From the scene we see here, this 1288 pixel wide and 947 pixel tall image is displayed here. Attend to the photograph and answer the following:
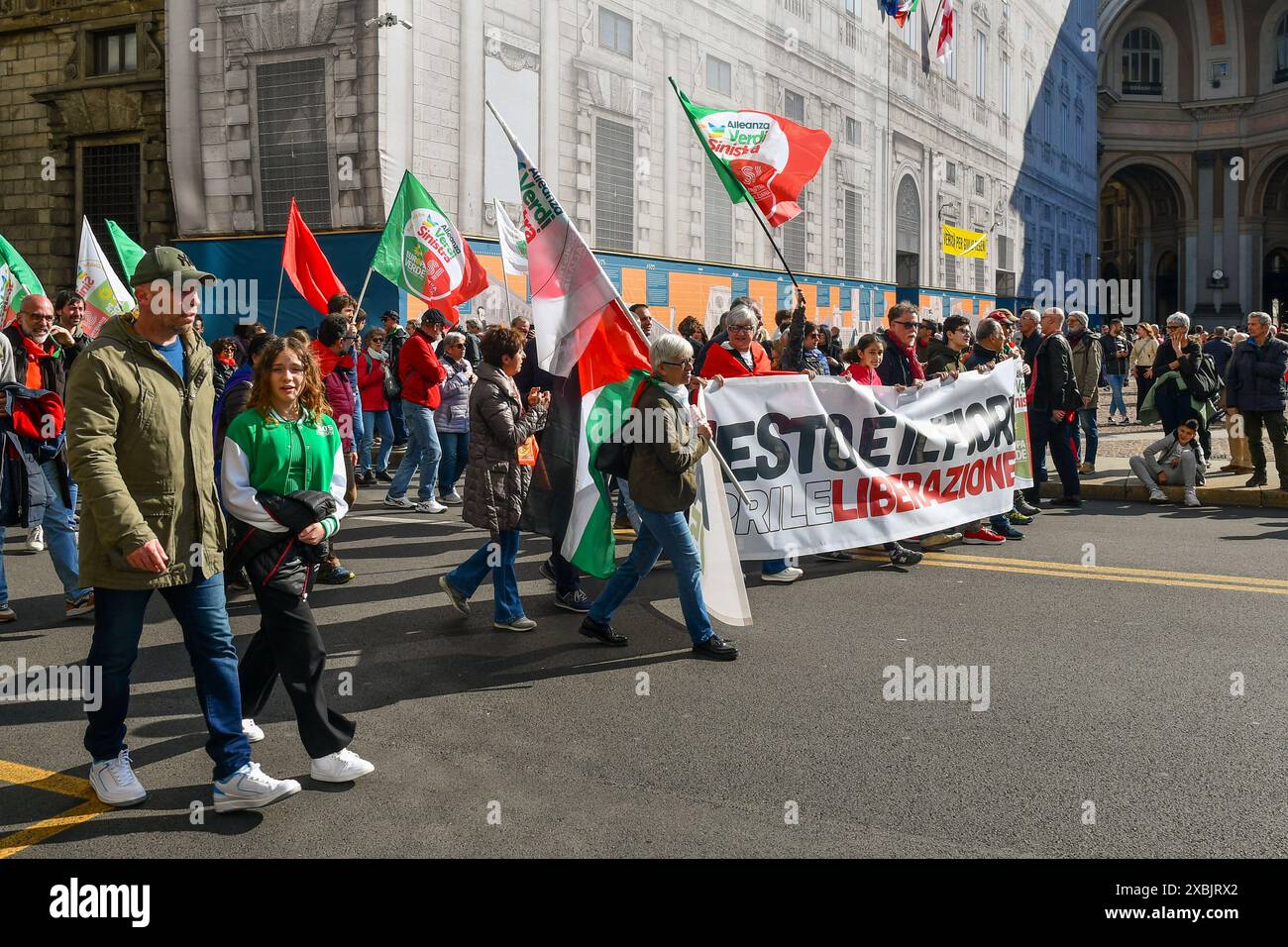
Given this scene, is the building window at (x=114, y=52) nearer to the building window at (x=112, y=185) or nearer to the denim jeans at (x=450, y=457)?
the building window at (x=112, y=185)

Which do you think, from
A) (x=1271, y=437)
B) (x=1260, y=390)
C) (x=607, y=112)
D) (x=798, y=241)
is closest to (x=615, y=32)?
(x=607, y=112)

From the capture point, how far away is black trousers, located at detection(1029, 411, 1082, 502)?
37.1ft

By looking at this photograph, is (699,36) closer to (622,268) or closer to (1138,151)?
(622,268)

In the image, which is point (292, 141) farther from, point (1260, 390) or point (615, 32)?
point (1260, 390)

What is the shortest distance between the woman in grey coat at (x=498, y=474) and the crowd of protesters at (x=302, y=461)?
0.05 ft

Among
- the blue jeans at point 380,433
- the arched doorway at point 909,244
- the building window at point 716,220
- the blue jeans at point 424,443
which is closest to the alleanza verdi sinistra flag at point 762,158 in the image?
the blue jeans at point 424,443

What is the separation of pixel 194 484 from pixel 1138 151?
63243 millimetres

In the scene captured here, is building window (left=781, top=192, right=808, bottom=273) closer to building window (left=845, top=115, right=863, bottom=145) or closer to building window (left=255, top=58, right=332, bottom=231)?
building window (left=845, top=115, right=863, bottom=145)

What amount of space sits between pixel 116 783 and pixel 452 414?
8131mm

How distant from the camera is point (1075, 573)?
8.30 metres

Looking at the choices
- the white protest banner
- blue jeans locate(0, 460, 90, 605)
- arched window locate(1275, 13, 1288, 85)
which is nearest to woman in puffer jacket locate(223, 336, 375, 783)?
blue jeans locate(0, 460, 90, 605)

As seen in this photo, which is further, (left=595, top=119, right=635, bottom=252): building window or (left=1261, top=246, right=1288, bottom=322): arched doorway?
(left=1261, top=246, right=1288, bottom=322): arched doorway

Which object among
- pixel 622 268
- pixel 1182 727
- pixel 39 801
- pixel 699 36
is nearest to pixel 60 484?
pixel 39 801

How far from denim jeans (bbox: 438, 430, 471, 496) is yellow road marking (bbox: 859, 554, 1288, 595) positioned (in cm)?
491
